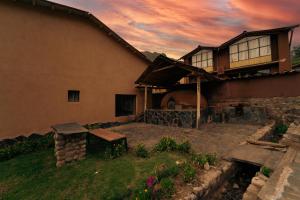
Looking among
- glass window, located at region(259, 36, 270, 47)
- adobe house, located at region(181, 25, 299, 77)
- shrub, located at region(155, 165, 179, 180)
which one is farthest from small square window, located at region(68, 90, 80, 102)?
glass window, located at region(259, 36, 270, 47)

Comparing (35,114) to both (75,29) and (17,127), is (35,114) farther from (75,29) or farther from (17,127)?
(75,29)

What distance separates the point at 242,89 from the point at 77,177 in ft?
38.4

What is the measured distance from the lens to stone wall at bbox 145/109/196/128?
10.1 m

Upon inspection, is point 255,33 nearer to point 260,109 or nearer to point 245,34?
point 245,34

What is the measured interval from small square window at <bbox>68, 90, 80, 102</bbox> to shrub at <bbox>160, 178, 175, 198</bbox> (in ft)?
26.4

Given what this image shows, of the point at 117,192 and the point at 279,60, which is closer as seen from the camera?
the point at 117,192

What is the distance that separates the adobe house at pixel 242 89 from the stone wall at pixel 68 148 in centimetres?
668

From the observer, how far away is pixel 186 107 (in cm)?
1285

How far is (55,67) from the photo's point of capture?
351 inches

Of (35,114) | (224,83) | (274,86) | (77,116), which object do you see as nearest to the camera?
(35,114)

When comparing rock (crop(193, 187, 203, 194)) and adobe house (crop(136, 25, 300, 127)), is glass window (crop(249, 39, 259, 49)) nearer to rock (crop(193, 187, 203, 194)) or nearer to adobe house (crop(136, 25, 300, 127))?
adobe house (crop(136, 25, 300, 127))

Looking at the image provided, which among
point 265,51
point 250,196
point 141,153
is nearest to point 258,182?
point 250,196

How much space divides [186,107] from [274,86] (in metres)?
5.96

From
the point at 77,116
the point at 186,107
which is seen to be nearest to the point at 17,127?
the point at 77,116
